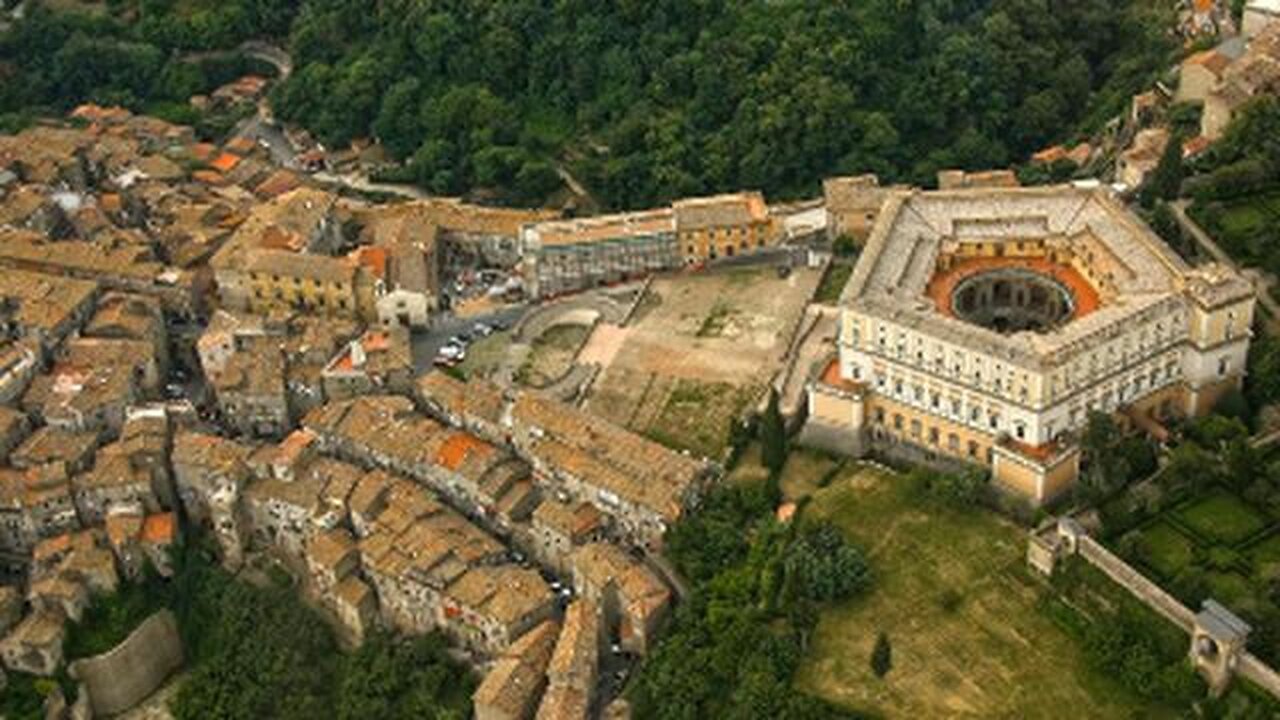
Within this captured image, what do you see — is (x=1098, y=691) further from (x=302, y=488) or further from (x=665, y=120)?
(x=665, y=120)

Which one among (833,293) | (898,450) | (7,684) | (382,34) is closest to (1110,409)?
(898,450)

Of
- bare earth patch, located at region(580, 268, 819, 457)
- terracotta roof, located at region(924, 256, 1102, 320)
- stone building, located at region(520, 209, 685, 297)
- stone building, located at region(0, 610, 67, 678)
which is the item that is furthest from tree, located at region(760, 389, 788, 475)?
stone building, located at region(0, 610, 67, 678)

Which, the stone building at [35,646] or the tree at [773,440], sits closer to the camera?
the tree at [773,440]

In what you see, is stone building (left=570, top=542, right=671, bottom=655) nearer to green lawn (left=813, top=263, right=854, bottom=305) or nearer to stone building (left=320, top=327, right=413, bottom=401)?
stone building (left=320, top=327, right=413, bottom=401)

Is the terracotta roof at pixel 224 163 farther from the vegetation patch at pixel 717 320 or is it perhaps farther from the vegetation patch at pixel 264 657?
the vegetation patch at pixel 717 320

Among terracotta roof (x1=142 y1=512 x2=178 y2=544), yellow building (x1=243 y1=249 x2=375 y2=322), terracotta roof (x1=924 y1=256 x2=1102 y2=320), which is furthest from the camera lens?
yellow building (x1=243 y1=249 x2=375 y2=322)

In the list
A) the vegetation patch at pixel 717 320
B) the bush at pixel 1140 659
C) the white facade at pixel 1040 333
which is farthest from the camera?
the vegetation patch at pixel 717 320

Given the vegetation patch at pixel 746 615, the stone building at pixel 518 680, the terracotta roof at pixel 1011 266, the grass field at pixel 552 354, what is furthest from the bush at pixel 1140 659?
the grass field at pixel 552 354

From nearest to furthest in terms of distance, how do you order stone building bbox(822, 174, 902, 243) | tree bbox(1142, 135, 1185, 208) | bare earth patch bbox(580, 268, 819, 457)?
bare earth patch bbox(580, 268, 819, 457), tree bbox(1142, 135, 1185, 208), stone building bbox(822, 174, 902, 243)
